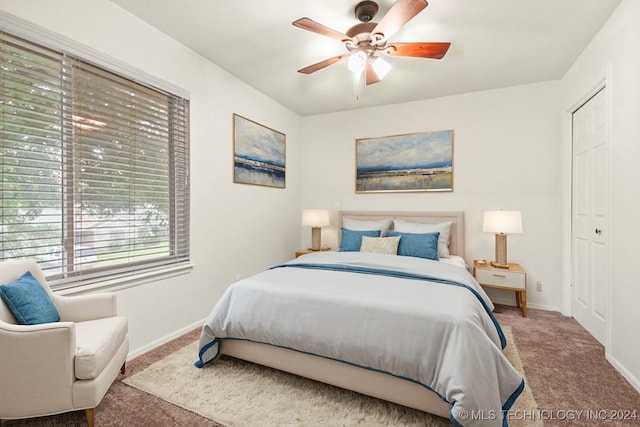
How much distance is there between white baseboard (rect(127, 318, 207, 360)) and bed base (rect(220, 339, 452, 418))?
68 cm

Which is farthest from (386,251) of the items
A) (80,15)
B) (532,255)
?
(80,15)

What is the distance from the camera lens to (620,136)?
2.15 m

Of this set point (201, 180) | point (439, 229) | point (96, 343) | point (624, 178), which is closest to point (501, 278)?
point (439, 229)

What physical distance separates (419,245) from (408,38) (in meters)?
2.00

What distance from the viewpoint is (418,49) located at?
7.42 feet

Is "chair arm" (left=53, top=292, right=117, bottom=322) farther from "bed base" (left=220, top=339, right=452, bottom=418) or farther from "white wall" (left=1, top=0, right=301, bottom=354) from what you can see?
"bed base" (left=220, top=339, right=452, bottom=418)

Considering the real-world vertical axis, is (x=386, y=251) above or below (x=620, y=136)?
below

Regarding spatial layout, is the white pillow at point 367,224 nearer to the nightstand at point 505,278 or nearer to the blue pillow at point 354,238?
the blue pillow at point 354,238

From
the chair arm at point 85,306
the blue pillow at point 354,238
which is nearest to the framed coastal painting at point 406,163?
the blue pillow at point 354,238

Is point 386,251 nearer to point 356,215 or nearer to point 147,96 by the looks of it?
point 356,215

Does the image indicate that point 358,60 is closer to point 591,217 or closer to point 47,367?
point 591,217

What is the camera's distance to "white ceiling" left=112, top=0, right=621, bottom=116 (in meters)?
2.18

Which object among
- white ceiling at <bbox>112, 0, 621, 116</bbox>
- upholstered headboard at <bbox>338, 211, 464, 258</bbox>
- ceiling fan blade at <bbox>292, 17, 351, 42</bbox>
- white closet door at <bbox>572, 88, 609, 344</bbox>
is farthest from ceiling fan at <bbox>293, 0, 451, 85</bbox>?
upholstered headboard at <bbox>338, 211, 464, 258</bbox>

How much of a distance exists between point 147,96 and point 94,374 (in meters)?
2.04
